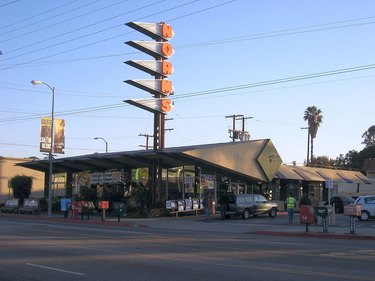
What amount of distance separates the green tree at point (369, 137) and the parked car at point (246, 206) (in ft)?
243

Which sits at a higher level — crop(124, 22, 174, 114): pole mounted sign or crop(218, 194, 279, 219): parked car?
crop(124, 22, 174, 114): pole mounted sign

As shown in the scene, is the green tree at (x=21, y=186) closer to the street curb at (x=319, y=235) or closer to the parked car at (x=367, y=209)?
the street curb at (x=319, y=235)

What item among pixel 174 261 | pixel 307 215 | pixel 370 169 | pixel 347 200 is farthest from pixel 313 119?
pixel 174 261

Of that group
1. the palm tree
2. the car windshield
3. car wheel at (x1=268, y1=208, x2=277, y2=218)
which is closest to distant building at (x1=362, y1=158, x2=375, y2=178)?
the palm tree

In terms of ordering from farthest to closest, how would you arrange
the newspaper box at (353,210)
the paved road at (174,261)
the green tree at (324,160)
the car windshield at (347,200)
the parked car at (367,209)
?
the green tree at (324,160), the car windshield at (347,200), the parked car at (367,209), the newspaper box at (353,210), the paved road at (174,261)

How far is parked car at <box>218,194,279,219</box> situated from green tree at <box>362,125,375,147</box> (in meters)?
74.2

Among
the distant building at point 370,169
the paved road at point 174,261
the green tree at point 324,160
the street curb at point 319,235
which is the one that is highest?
the green tree at point 324,160

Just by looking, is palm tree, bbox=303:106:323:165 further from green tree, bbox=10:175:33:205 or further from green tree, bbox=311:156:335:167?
green tree, bbox=10:175:33:205

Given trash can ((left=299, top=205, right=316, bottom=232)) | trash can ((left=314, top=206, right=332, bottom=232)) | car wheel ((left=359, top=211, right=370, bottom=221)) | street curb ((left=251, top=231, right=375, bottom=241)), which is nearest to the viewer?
street curb ((left=251, top=231, right=375, bottom=241))

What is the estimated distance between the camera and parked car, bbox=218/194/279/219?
115ft

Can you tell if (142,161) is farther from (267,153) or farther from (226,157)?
(267,153)

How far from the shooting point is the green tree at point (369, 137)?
103812mm

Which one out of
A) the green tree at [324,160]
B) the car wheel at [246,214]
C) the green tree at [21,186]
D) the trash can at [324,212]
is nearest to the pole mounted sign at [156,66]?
the car wheel at [246,214]

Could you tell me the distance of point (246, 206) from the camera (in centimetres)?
3525
